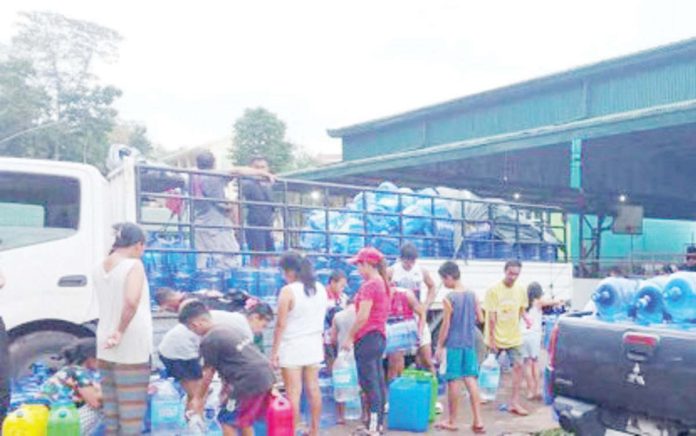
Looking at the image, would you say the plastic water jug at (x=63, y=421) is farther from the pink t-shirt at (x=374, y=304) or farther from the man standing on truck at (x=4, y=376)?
the pink t-shirt at (x=374, y=304)

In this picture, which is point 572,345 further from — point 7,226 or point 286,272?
point 7,226

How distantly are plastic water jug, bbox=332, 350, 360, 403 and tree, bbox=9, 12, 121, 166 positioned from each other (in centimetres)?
2407

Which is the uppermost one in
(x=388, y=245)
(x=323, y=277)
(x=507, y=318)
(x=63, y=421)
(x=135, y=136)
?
(x=135, y=136)

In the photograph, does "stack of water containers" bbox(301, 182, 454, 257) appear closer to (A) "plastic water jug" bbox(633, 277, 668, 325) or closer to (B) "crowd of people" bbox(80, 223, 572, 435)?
(B) "crowd of people" bbox(80, 223, 572, 435)

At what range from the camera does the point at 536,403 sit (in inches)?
296

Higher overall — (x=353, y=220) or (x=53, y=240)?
(x=353, y=220)

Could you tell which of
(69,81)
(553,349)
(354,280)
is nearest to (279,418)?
(553,349)

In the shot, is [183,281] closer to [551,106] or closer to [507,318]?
[507,318]

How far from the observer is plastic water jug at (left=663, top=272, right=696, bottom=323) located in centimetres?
400

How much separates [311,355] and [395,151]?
59.2ft

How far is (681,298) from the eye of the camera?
4.03 m

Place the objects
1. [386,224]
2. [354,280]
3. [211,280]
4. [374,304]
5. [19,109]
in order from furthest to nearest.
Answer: [19,109], [386,224], [354,280], [211,280], [374,304]

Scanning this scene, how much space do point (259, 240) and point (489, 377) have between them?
297 cm

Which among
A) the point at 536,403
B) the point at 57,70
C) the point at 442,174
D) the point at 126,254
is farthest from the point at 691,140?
the point at 57,70
